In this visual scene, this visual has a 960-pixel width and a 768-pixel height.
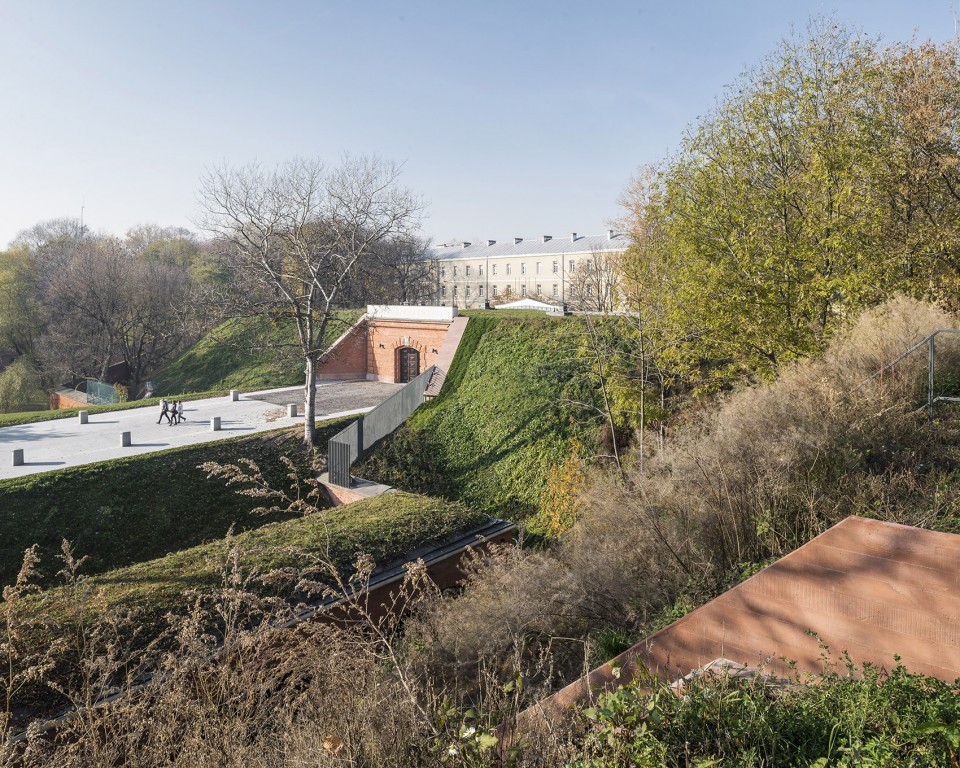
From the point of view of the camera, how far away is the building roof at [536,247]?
57.4 meters

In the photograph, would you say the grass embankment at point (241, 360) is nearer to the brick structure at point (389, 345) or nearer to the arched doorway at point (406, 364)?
the brick structure at point (389, 345)

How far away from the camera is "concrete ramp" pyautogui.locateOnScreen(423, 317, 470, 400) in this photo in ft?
67.2

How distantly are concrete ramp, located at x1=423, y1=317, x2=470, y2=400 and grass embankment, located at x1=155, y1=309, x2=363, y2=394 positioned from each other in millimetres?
8578

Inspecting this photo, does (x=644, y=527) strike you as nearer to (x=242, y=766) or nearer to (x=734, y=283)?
(x=242, y=766)

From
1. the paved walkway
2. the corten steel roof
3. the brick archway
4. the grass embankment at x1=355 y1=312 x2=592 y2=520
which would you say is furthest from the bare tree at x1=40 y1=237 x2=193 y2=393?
the corten steel roof

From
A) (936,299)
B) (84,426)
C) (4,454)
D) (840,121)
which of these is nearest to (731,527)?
(936,299)

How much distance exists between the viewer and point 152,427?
20.4 m

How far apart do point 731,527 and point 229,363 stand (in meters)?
29.0

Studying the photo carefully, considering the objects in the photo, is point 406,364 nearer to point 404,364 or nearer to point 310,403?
point 404,364

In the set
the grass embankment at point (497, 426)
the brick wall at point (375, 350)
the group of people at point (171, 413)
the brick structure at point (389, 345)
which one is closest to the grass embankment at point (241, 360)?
the brick wall at point (375, 350)

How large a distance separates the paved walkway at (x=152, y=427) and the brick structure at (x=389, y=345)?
4.65 ft

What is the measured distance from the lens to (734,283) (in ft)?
41.6

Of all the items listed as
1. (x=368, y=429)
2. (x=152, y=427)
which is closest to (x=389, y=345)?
(x=152, y=427)

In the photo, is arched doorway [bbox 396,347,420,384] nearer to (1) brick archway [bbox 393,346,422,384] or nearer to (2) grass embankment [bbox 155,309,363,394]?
(1) brick archway [bbox 393,346,422,384]
